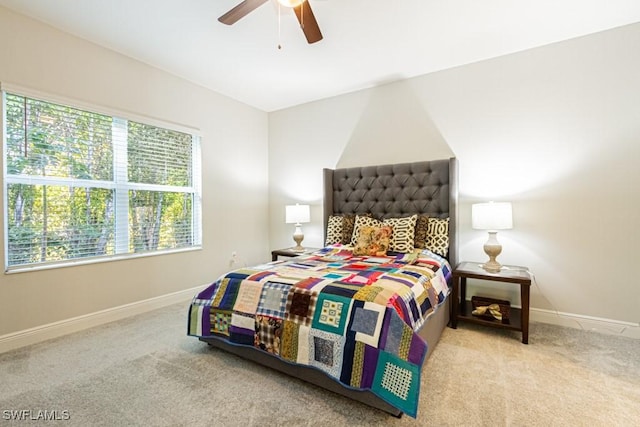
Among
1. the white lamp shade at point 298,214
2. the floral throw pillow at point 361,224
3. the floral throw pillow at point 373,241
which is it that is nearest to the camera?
the floral throw pillow at point 373,241

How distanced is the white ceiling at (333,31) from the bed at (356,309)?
44.5 inches

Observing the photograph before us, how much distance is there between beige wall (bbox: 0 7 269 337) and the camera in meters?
2.26

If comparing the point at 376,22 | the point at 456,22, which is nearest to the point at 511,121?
the point at 456,22

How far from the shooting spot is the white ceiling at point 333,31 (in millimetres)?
2150

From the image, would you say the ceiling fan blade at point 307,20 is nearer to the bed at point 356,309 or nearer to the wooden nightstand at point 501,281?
the bed at point 356,309

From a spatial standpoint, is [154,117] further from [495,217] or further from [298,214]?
[495,217]

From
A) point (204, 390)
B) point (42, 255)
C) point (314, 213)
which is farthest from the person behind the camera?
point (314, 213)

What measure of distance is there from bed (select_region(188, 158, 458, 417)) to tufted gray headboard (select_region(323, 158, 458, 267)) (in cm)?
1

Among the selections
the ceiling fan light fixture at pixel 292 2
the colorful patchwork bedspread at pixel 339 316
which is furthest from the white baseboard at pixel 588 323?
the ceiling fan light fixture at pixel 292 2

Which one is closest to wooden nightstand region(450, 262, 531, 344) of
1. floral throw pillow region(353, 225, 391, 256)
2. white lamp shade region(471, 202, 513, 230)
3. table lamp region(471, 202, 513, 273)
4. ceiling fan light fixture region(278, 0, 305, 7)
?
table lamp region(471, 202, 513, 273)

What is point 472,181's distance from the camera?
298cm

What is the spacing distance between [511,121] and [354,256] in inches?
79.1

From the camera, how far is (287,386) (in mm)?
1734

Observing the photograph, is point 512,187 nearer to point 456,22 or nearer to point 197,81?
point 456,22
